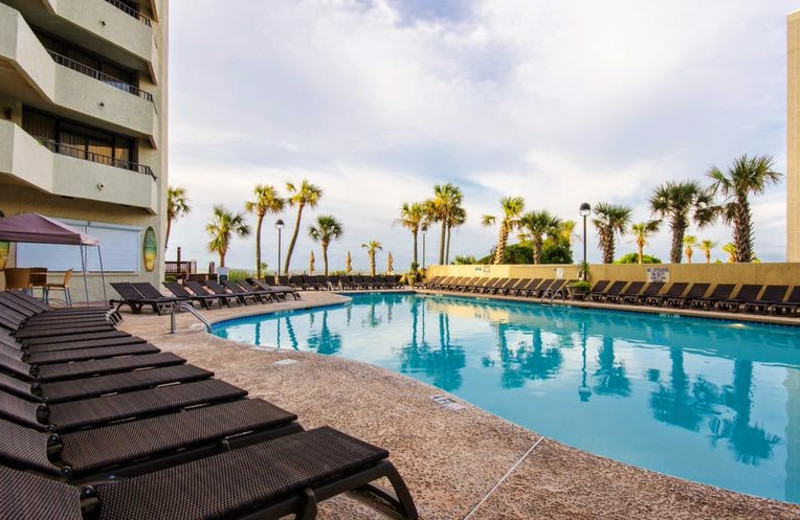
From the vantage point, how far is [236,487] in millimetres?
1572

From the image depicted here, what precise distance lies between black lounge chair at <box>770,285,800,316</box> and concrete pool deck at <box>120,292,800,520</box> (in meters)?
13.3

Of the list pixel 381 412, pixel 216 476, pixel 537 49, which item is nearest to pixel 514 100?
pixel 537 49

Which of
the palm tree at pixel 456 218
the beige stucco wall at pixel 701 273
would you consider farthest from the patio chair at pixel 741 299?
the palm tree at pixel 456 218

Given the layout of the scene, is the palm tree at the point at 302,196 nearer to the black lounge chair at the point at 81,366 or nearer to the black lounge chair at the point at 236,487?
the black lounge chair at the point at 81,366

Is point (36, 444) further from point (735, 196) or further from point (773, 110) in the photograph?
point (773, 110)

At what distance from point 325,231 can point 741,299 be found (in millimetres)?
23204

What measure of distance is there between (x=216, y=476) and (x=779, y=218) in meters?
25.3

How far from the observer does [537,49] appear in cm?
1270

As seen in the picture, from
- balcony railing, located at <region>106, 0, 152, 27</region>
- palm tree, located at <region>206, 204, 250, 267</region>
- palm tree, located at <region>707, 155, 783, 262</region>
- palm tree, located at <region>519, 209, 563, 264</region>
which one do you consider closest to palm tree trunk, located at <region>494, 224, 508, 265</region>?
palm tree, located at <region>519, 209, 563, 264</region>

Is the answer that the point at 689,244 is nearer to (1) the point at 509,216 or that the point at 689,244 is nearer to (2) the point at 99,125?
(1) the point at 509,216

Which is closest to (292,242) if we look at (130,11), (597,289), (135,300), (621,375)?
(130,11)

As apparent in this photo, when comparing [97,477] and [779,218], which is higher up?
[779,218]

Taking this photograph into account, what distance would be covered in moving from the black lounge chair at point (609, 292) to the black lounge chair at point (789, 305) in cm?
456

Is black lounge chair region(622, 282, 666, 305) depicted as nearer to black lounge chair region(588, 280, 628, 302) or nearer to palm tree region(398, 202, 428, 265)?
black lounge chair region(588, 280, 628, 302)
